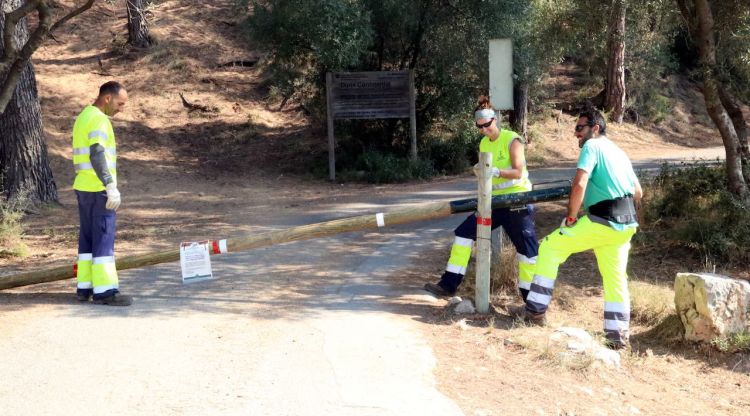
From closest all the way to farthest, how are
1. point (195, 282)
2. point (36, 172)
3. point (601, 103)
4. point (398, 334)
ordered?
point (398, 334) < point (195, 282) < point (36, 172) < point (601, 103)

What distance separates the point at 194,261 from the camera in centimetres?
737

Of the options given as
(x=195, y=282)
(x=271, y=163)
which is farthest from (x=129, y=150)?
(x=195, y=282)

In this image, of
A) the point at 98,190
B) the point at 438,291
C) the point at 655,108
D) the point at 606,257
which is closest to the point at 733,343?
the point at 606,257

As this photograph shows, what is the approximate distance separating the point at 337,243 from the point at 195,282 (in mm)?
2798

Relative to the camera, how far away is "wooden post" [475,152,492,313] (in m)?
6.76

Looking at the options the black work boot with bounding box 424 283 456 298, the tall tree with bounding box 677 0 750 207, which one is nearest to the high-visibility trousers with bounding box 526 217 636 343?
the black work boot with bounding box 424 283 456 298

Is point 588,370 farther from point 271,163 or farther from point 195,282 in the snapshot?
point 271,163

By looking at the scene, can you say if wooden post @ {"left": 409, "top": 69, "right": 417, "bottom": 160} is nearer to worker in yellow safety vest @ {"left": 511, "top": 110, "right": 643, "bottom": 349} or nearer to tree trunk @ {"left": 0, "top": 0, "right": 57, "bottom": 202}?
tree trunk @ {"left": 0, "top": 0, "right": 57, "bottom": 202}

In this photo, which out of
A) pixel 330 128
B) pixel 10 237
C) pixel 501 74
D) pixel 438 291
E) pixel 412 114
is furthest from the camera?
pixel 412 114

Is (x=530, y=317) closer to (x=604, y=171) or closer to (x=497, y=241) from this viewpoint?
(x=604, y=171)

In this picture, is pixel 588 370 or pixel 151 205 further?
pixel 151 205

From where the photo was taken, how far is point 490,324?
22.1 feet

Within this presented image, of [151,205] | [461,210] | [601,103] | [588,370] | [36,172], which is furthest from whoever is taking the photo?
[601,103]

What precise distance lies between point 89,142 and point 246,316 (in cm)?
208
